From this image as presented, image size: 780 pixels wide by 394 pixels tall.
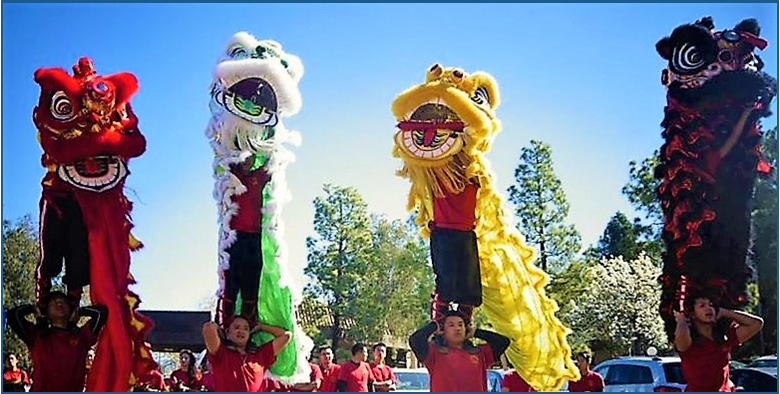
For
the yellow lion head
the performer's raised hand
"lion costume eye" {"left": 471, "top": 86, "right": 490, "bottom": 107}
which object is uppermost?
"lion costume eye" {"left": 471, "top": 86, "right": 490, "bottom": 107}

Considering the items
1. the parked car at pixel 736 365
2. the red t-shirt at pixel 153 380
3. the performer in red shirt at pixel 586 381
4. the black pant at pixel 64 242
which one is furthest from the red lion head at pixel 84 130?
the parked car at pixel 736 365

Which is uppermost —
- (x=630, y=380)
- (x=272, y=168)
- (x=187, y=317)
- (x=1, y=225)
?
(x=272, y=168)

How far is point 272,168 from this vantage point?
4.55 metres

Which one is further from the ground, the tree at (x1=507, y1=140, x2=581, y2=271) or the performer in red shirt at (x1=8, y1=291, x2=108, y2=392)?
the tree at (x1=507, y1=140, x2=581, y2=271)

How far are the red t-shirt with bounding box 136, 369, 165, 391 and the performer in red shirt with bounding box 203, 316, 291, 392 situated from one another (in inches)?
17.9

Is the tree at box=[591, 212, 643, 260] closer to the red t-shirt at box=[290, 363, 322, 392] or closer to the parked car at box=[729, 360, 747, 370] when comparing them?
the parked car at box=[729, 360, 747, 370]

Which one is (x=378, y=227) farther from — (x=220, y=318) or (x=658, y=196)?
(x=658, y=196)

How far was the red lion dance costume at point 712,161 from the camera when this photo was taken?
14.1 feet

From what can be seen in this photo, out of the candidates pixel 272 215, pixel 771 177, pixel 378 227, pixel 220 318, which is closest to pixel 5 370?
pixel 220 318

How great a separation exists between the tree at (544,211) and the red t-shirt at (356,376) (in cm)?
123

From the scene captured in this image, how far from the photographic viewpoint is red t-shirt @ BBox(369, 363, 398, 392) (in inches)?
192

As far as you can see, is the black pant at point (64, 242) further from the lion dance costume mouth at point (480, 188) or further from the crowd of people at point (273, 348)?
the lion dance costume mouth at point (480, 188)

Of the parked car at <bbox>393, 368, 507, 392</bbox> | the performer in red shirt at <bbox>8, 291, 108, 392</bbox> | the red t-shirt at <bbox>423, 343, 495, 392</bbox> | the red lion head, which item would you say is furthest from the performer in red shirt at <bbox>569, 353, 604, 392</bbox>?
the red lion head

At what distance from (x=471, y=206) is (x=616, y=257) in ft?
4.47
